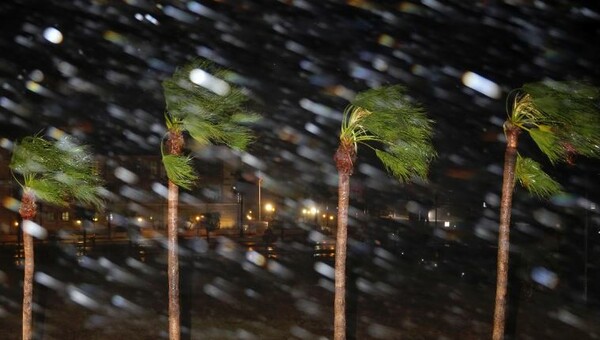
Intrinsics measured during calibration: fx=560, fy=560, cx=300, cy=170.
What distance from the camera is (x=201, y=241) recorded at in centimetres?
3397

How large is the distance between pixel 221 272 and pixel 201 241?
12.4m

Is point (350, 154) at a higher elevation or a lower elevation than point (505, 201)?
higher

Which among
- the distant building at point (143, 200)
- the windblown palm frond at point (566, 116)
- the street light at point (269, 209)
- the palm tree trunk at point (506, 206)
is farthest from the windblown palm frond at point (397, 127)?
the street light at point (269, 209)

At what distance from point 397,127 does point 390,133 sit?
5.7 inches

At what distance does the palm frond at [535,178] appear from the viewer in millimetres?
9008

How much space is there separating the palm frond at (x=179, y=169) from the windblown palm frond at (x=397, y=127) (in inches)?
95.0

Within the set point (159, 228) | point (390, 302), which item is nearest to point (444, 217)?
point (159, 228)

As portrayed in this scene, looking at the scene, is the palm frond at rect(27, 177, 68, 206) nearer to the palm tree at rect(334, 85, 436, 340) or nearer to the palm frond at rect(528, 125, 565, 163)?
the palm tree at rect(334, 85, 436, 340)

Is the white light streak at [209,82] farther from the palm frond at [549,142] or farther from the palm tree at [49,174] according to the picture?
the palm frond at [549,142]

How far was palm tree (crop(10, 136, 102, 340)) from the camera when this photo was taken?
8.12m

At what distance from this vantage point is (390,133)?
326 inches

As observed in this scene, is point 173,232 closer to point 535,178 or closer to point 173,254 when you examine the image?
point 173,254

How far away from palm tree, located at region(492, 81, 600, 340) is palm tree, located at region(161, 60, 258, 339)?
4.12 meters

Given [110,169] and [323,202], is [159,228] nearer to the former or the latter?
[110,169]
